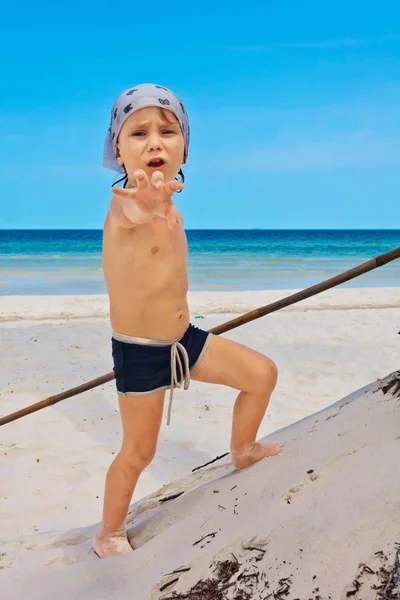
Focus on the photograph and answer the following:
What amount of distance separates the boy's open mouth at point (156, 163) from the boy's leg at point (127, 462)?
808 mm

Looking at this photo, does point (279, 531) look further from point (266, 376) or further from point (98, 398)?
point (98, 398)

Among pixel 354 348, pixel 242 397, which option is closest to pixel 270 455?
pixel 242 397

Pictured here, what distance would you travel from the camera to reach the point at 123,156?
2271mm

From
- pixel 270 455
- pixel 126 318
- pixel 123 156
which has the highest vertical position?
pixel 123 156

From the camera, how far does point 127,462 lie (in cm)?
237

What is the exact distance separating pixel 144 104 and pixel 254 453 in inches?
52.7

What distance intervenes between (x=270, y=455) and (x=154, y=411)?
48 centimetres

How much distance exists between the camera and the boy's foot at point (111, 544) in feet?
7.52

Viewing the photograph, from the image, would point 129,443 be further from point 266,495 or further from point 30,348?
point 30,348

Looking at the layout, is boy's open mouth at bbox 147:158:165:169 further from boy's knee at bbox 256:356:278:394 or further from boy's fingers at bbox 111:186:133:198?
boy's knee at bbox 256:356:278:394

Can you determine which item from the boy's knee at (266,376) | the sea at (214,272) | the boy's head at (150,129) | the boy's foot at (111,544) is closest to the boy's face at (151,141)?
the boy's head at (150,129)

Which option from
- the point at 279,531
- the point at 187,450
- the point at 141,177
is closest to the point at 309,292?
the point at 141,177

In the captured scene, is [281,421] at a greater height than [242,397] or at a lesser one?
lesser

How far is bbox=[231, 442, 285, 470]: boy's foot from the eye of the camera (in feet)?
8.02
